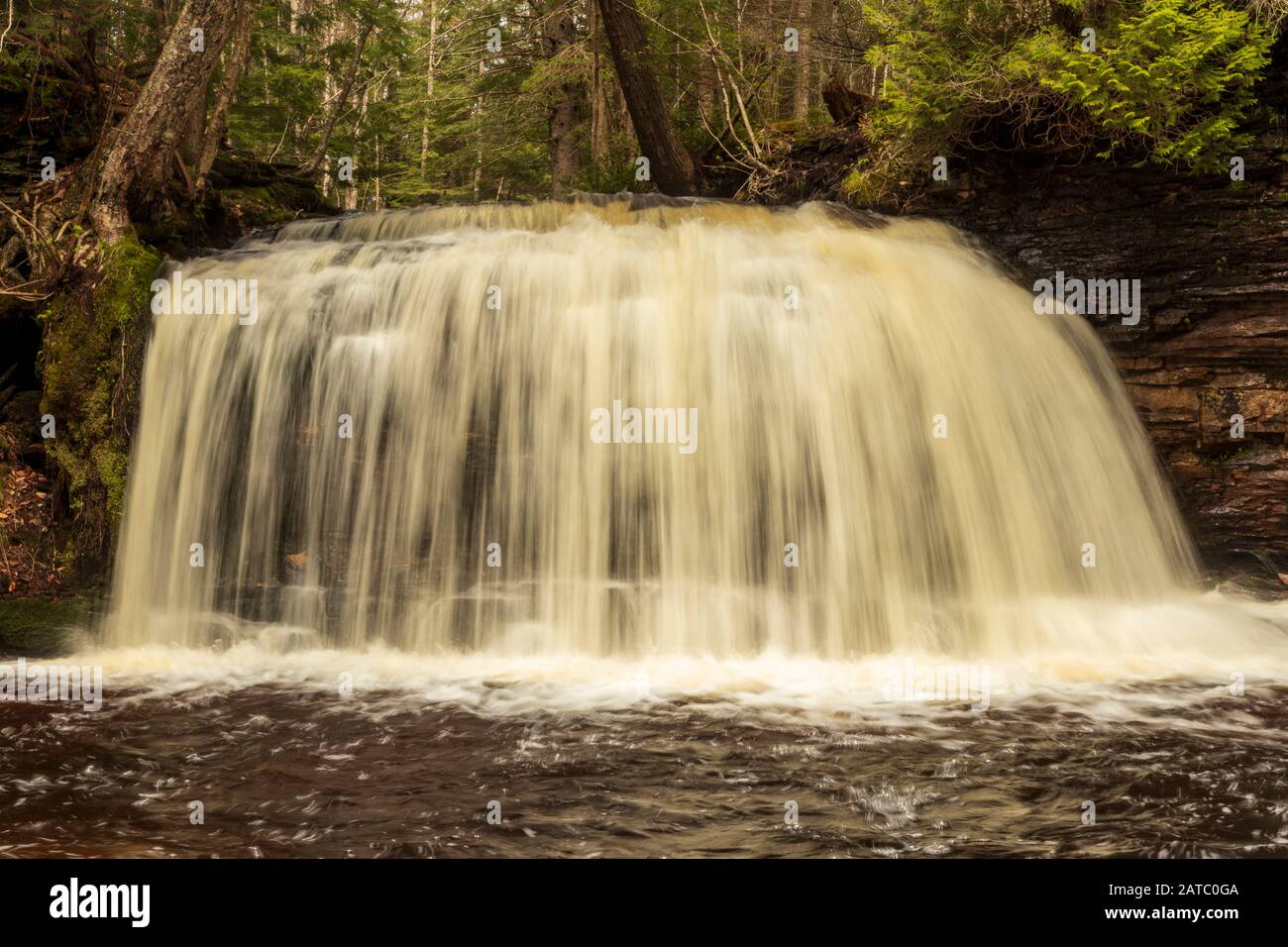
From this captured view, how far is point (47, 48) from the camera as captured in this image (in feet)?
33.2

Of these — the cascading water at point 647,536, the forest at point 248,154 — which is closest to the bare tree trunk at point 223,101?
the forest at point 248,154

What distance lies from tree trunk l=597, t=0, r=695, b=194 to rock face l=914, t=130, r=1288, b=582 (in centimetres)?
573

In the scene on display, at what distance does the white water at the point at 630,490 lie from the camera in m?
7.05

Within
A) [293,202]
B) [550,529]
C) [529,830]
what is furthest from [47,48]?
[529,830]

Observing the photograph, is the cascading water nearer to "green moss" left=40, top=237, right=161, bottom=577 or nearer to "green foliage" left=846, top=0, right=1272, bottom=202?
"green moss" left=40, top=237, right=161, bottom=577

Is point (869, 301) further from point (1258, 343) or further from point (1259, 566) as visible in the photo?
point (1259, 566)

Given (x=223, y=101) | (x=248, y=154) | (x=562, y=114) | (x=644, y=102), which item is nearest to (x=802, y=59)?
(x=562, y=114)

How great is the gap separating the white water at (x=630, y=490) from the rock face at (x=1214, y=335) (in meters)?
0.87

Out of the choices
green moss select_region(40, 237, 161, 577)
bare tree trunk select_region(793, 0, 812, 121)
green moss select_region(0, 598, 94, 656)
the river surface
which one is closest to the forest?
green moss select_region(40, 237, 161, 577)

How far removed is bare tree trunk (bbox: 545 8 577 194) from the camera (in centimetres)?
1784

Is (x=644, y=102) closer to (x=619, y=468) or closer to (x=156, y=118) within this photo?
(x=156, y=118)

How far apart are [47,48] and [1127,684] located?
38.3 feet

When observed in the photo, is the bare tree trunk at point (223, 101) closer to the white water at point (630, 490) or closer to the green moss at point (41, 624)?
the white water at point (630, 490)

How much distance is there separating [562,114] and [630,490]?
12.9 meters
